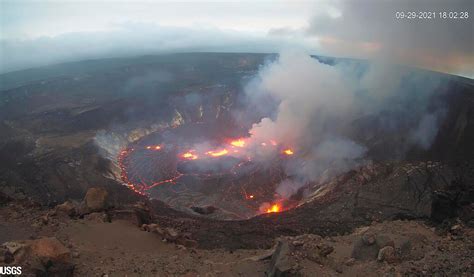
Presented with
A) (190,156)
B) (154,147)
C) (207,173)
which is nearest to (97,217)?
(207,173)

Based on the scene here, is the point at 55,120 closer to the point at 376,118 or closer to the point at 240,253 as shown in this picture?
the point at 376,118

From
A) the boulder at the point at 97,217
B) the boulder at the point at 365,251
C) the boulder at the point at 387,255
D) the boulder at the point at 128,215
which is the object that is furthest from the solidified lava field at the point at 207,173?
the boulder at the point at 387,255

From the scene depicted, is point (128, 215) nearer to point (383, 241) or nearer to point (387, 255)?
point (383, 241)

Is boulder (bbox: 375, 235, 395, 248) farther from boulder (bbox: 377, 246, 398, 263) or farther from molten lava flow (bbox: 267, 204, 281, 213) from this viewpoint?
molten lava flow (bbox: 267, 204, 281, 213)

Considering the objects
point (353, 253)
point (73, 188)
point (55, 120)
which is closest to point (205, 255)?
point (353, 253)

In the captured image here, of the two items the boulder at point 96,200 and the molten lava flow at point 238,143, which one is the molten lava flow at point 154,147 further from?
the boulder at point 96,200
